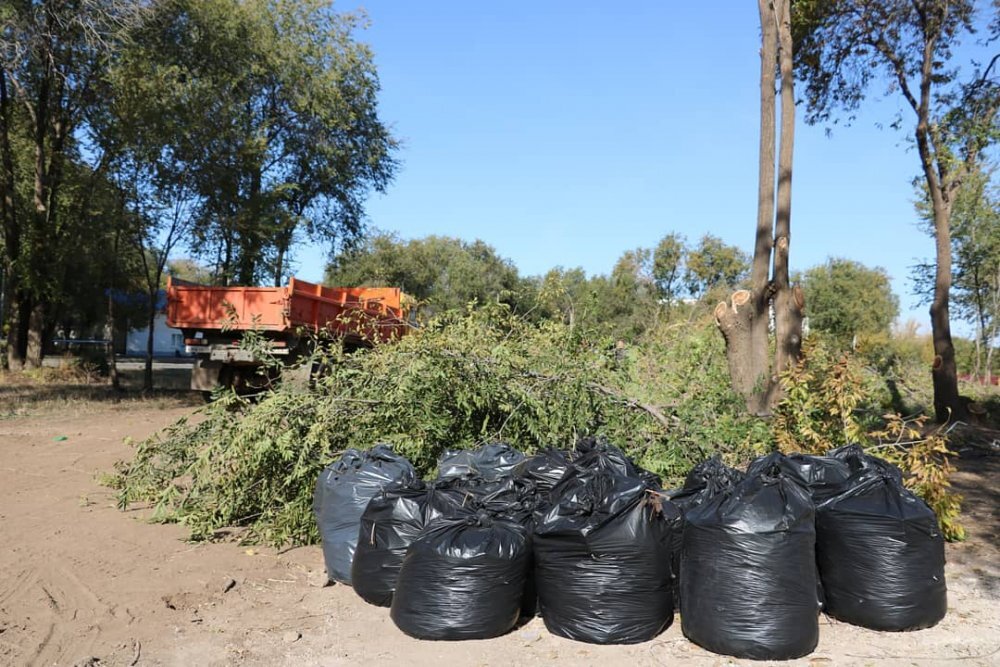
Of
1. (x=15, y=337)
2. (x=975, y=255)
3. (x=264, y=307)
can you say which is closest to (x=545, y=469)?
(x=264, y=307)

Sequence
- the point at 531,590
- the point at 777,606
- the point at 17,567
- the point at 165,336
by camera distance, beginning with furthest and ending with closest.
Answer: the point at 165,336
the point at 17,567
the point at 531,590
the point at 777,606

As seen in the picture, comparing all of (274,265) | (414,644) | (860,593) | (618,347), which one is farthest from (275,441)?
(274,265)

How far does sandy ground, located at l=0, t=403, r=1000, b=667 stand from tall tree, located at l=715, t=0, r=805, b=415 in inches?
85.1

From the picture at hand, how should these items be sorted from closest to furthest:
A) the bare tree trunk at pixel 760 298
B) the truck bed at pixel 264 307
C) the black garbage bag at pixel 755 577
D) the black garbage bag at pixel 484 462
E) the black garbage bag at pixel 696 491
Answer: the black garbage bag at pixel 755 577, the black garbage bag at pixel 696 491, the black garbage bag at pixel 484 462, the bare tree trunk at pixel 760 298, the truck bed at pixel 264 307

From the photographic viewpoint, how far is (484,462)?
211 inches

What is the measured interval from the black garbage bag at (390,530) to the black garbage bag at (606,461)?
0.76 m

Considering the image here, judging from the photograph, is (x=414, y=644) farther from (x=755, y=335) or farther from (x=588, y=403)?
(x=755, y=335)

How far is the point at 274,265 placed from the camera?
19500 mm

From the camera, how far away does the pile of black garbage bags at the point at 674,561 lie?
3.54 m

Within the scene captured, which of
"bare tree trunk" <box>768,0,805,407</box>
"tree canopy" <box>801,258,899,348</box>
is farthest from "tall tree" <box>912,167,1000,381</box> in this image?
"bare tree trunk" <box>768,0,805,407</box>

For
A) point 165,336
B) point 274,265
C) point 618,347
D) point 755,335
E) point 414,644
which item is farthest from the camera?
point 165,336

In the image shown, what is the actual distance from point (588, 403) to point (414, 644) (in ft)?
8.84

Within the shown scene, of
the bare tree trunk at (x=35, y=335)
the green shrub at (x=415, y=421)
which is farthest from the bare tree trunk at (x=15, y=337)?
the green shrub at (x=415, y=421)

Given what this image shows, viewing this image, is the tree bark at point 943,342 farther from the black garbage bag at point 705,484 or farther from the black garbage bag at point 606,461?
the black garbage bag at point 606,461
